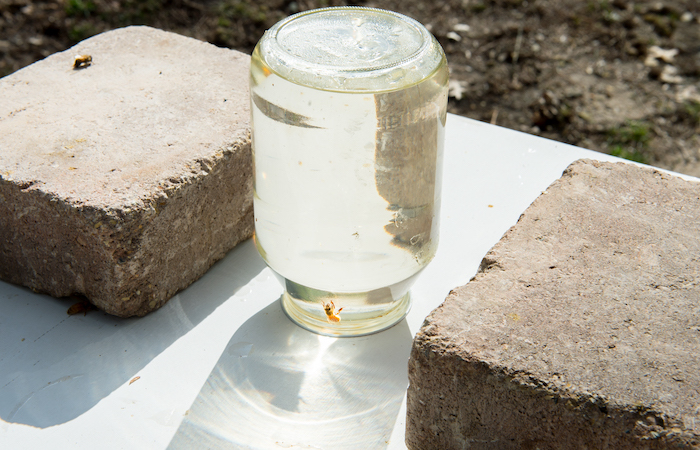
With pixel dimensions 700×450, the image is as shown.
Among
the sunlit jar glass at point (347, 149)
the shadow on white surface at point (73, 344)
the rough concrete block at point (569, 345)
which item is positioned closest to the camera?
the rough concrete block at point (569, 345)

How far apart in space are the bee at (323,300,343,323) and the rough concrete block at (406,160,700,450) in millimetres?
273

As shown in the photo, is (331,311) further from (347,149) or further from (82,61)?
(82,61)

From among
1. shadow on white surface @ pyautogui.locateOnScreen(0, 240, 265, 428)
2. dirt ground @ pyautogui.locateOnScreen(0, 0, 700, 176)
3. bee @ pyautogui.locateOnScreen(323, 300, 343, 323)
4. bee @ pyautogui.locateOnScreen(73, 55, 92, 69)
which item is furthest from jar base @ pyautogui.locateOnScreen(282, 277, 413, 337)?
dirt ground @ pyautogui.locateOnScreen(0, 0, 700, 176)

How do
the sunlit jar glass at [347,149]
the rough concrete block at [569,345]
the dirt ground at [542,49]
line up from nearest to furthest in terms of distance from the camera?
the rough concrete block at [569,345], the sunlit jar glass at [347,149], the dirt ground at [542,49]

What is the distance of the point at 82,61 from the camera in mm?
1760

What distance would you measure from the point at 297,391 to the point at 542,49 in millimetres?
2931

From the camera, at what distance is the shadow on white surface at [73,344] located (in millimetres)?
1266

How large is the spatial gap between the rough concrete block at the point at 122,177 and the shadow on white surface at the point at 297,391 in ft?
0.77

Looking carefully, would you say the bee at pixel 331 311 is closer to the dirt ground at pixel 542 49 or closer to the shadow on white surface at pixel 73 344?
the shadow on white surface at pixel 73 344

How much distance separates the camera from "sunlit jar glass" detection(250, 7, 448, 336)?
1.14 metres

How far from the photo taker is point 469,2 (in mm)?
4023

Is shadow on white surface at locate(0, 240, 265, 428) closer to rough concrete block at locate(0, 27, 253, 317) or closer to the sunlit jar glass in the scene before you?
rough concrete block at locate(0, 27, 253, 317)

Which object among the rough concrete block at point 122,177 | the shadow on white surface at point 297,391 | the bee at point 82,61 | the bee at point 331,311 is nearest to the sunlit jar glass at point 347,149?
the bee at point 331,311

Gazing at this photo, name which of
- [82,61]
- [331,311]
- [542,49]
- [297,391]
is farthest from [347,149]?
[542,49]
